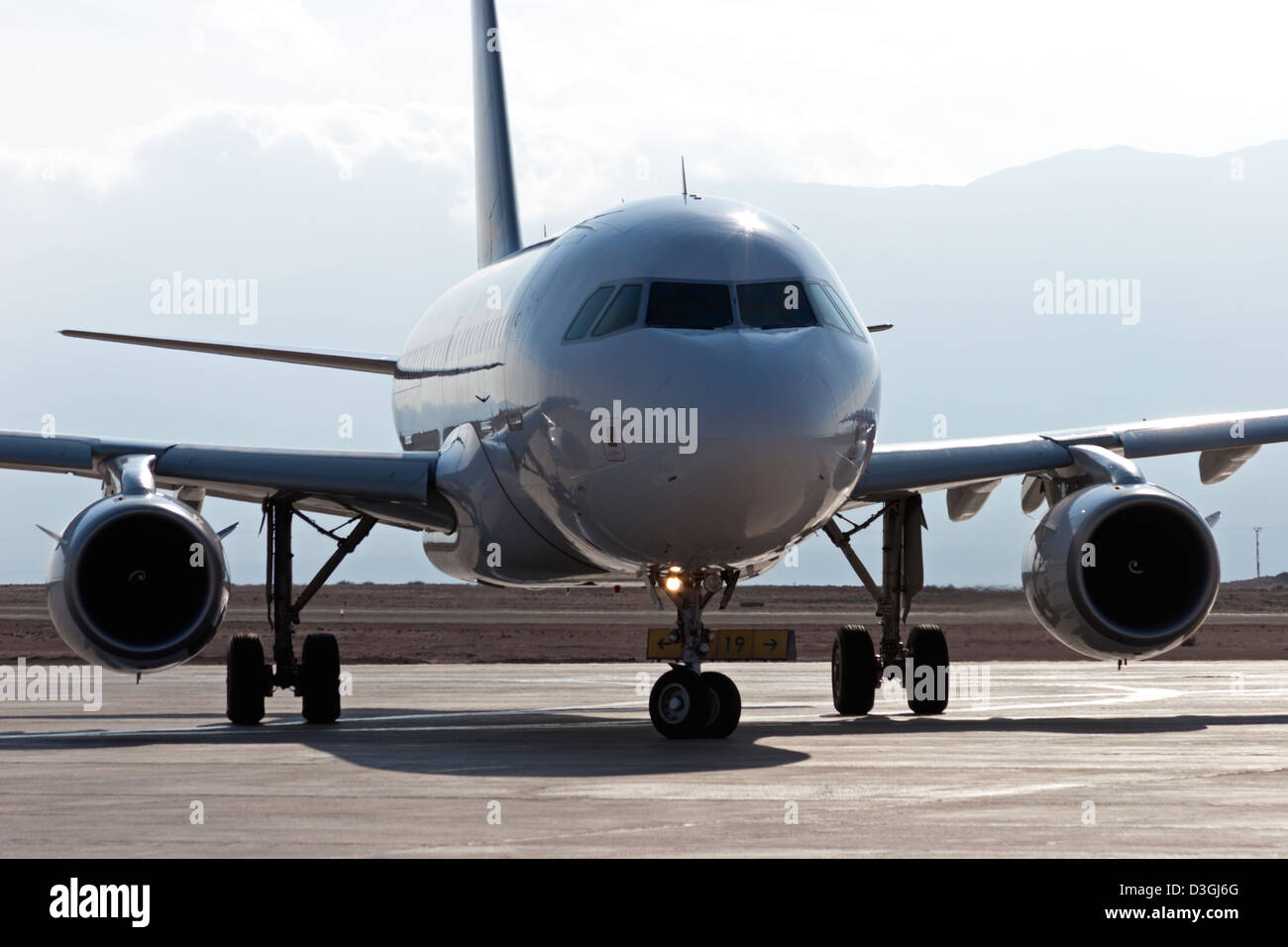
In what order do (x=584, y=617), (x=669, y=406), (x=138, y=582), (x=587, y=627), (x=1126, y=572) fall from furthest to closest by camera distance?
(x=584, y=617)
(x=587, y=627)
(x=1126, y=572)
(x=138, y=582)
(x=669, y=406)

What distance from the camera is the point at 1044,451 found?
799 inches

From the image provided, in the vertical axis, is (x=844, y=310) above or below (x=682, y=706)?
above

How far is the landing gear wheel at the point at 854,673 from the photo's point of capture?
67.9 feet

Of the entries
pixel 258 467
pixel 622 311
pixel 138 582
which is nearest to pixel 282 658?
pixel 258 467

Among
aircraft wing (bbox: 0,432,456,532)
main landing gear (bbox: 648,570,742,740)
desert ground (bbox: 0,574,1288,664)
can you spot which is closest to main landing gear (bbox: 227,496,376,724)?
aircraft wing (bbox: 0,432,456,532)

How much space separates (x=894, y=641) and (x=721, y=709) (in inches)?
228

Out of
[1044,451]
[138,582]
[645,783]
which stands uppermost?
[1044,451]

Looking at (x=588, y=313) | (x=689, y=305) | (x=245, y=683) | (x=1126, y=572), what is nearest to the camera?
(x=689, y=305)

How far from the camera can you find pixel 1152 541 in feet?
61.4

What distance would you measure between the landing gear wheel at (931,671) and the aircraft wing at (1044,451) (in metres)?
1.75

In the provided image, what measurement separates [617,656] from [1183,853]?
116 feet

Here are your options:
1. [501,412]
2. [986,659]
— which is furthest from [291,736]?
[986,659]

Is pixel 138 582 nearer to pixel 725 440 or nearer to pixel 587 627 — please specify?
pixel 725 440
